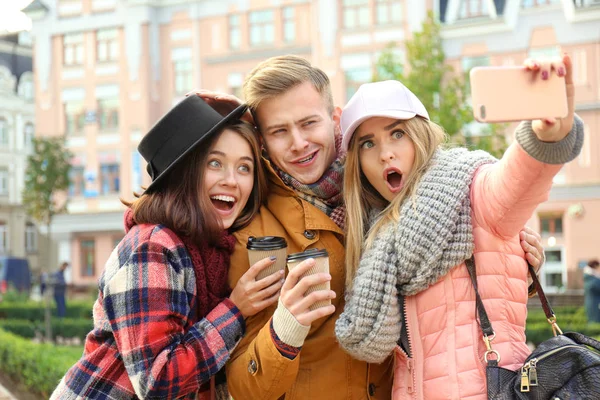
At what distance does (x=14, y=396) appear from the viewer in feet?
25.0

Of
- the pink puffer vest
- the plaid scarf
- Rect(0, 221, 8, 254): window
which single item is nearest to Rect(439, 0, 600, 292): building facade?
the plaid scarf

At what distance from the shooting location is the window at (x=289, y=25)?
2527 cm

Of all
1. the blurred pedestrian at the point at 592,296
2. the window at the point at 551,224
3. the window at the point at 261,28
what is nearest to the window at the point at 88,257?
the window at the point at 261,28

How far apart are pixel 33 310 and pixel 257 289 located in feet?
49.8

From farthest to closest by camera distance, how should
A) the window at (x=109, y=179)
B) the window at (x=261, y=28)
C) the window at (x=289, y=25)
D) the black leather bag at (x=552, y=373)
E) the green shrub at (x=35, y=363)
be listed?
the window at (x=109, y=179) < the window at (x=261, y=28) < the window at (x=289, y=25) < the green shrub at (x=35, y=363) < the black leather bag at (x=552, y=373)

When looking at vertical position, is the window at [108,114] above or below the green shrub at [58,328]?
above

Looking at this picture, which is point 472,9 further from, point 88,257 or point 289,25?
point 88,257

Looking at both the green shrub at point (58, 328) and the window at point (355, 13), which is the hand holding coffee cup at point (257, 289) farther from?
the window at point (355, 13)

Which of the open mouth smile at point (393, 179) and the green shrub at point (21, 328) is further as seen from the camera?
the green shrub at point (21, 328)

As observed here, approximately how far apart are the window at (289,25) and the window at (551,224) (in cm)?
1101

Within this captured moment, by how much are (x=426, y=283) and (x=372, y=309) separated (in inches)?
7.5

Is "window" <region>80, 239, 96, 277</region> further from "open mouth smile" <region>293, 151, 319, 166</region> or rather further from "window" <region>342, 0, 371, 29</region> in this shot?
"open mouth smile" <region>293, 151, 319, 166</region>

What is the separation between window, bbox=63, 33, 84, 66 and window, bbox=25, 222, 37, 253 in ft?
37.3

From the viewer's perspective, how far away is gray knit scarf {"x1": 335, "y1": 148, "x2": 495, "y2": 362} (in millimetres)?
2123
